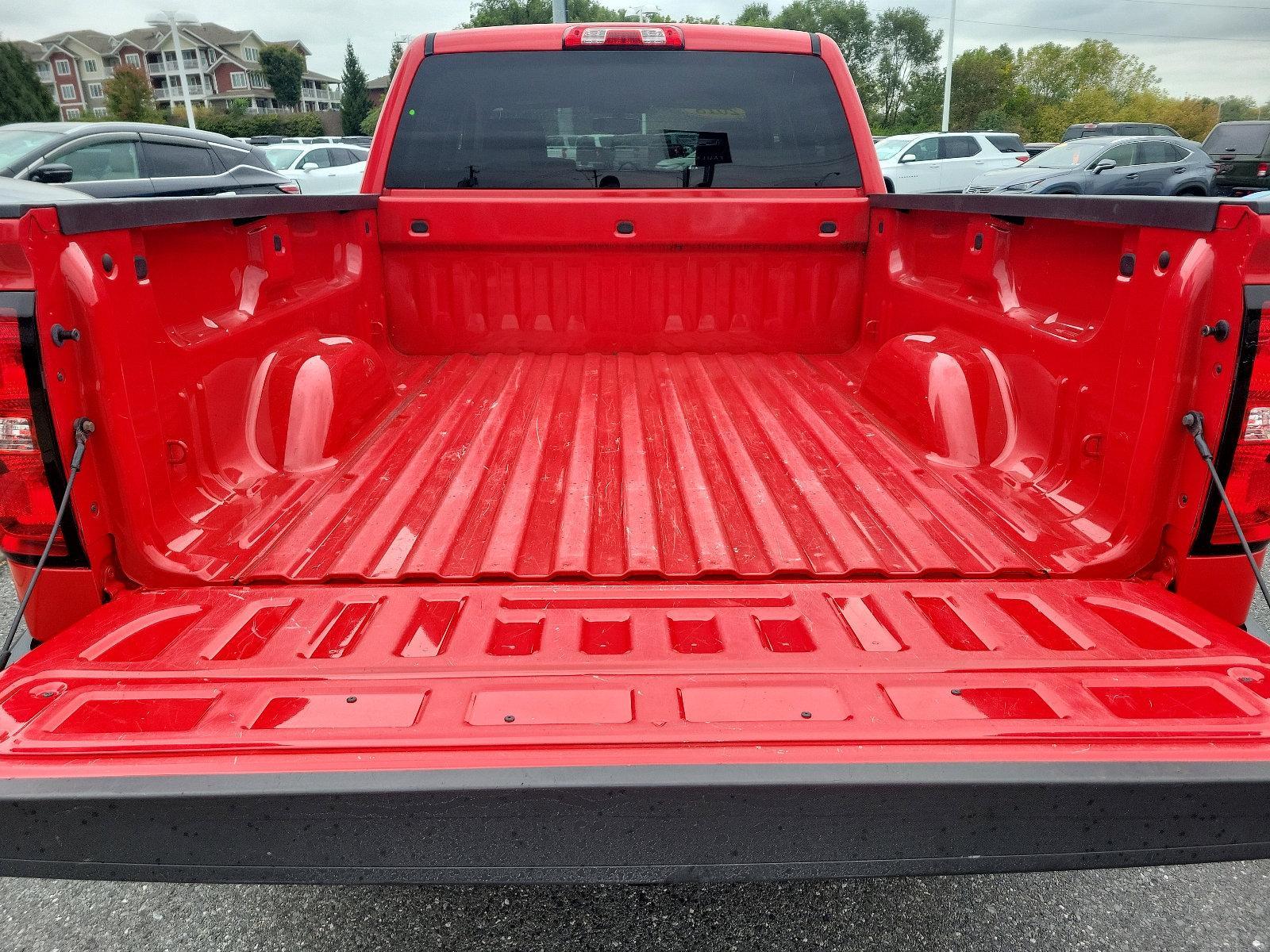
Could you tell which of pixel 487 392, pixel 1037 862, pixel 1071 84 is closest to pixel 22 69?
pixel 487 392

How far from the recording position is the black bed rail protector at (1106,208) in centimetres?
155

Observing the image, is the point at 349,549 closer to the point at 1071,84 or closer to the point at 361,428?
the point at 361,428

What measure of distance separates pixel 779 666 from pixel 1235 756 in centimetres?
67

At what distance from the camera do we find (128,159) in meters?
10.0

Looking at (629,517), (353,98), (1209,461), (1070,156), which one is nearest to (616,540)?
(629,517)

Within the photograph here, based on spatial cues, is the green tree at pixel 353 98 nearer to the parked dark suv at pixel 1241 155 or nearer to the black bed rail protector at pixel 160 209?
the parked dark suv at pixel 1241 155

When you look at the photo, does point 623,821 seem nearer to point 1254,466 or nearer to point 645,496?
point 645,496

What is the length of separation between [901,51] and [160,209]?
88.2 metres

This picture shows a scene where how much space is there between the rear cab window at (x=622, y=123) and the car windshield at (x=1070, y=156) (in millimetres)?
17919

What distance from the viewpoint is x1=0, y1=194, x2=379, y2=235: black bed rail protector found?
154 centimetres

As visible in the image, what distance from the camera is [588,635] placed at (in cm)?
164

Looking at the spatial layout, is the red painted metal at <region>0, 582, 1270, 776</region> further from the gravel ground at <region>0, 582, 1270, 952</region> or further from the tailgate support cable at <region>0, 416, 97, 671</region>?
the gravel ground at <region>0, 582, 1270, 952</region>

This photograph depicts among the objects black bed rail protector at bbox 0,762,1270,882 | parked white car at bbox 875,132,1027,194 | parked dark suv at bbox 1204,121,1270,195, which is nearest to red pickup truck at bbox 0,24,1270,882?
black bed rail protector at bbox 0,762,1270,882

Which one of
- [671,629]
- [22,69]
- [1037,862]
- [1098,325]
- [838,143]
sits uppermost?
[22,69]
